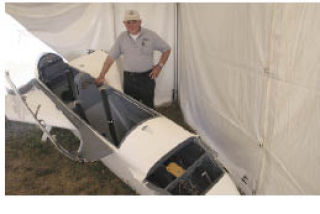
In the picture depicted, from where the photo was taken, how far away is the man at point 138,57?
4.38 m

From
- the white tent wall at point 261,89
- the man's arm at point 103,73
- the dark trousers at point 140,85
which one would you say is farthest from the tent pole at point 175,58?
the man's arm at point 103,73

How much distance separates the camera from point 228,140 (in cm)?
410

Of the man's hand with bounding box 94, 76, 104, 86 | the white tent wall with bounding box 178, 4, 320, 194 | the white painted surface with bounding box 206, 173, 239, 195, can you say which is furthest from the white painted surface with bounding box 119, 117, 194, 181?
the man's hand with bounding box 94, 76, 104, 86

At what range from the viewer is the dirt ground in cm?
385

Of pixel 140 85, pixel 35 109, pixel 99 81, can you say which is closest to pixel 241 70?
pixel 140 85

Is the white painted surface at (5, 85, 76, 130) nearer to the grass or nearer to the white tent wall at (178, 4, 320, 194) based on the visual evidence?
the grass

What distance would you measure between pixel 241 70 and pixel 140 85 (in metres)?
1.60

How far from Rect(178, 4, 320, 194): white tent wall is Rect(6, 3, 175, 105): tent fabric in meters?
0.62

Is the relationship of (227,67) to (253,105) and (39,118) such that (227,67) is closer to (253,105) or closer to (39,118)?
(253,105)

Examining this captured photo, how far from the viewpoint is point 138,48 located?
14.4 ft

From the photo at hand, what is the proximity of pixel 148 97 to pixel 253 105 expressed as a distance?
70.6 inches

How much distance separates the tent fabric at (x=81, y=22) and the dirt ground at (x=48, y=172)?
1.62 metres

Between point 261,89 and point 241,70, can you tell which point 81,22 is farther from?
point 261,89

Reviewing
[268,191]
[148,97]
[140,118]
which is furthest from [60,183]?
[268,191]
